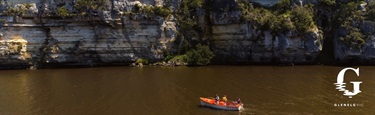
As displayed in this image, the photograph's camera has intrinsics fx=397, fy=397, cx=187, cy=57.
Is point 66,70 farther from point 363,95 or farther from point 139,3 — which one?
point 363,95

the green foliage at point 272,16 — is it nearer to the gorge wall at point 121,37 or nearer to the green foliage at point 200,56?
the gorge wall at point 121,37

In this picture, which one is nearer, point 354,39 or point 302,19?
point 354,39

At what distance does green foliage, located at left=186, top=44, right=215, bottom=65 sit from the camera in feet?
183

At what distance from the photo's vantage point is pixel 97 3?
56375 millimetres

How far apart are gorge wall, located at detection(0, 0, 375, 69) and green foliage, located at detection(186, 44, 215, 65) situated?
2644mm

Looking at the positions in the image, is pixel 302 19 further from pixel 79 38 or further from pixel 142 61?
pixel 79 38

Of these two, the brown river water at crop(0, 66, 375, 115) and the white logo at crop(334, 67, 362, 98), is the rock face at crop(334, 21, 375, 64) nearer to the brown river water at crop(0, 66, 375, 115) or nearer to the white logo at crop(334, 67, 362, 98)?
the brown river water at crop(0, 66, 375, 115)

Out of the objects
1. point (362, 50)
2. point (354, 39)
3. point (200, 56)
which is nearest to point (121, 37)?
point (200, 56)

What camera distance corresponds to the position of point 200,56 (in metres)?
56.0

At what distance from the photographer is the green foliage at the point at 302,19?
5406 cm

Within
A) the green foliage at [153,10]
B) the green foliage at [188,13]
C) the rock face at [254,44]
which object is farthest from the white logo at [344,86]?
the green foliage at [153,10]

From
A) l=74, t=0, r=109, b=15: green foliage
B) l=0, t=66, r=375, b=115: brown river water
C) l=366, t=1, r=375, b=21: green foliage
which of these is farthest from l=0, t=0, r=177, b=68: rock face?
l=366, t=1, r=375, b=21: green foliage

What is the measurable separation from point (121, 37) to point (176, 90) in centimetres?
2218

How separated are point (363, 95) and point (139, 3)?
3499 cm
